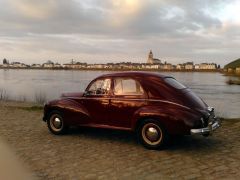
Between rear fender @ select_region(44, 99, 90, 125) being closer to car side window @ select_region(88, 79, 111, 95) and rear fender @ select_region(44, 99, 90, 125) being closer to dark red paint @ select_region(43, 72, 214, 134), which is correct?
dark red paint @ select_region(43, 72, 214, 134)

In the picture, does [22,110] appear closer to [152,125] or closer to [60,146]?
[60,146]

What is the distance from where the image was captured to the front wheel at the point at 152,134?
26.2 ft

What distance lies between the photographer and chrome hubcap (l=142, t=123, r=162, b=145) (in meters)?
8.03

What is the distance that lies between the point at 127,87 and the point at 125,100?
1.20 feet

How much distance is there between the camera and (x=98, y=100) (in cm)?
907

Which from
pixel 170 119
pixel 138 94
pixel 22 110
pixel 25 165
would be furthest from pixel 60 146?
pixel 22 110

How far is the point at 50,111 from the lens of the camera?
1010cm

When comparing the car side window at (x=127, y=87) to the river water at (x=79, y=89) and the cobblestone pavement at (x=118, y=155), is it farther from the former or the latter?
the river water at (x=79, y=89)

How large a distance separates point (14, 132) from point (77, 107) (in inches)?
99.4

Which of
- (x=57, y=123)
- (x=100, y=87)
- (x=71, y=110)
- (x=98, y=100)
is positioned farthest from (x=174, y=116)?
(x=57, y=123)

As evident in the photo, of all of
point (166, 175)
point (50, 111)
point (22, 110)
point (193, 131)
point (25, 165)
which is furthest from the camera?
point (22, 110)

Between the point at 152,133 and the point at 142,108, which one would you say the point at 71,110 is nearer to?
the point at 142,108

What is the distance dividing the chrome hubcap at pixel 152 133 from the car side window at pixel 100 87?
4.91 feet

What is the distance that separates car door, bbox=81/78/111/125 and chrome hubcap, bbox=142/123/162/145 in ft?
3.90
